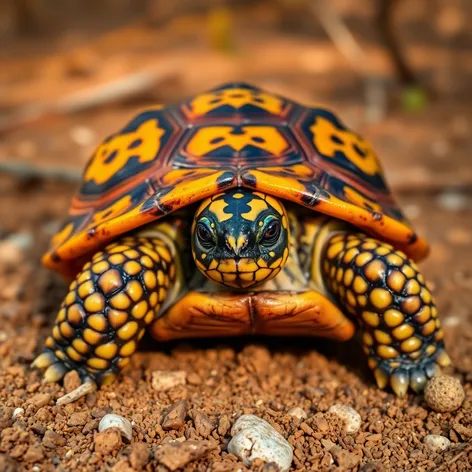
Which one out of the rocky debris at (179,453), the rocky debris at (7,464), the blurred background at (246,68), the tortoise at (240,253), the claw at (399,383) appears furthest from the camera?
the blurred background at (246,68)

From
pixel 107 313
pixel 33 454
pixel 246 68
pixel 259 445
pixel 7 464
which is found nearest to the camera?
pixel 7 464

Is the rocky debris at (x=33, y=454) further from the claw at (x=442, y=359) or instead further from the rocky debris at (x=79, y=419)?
the claw at (x=442, y=359)

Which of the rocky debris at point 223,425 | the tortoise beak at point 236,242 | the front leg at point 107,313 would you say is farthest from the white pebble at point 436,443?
the front leg at point 107,313

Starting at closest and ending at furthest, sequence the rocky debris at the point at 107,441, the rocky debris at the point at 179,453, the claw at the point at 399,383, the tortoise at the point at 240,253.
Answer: the rocky debris at the point at 179,453
the rocky debris at the point at 107,441
the tortoise at the point at 240,253
the claw at the point at 399,383

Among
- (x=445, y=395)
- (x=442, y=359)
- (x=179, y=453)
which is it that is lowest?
(x=442, y=359)

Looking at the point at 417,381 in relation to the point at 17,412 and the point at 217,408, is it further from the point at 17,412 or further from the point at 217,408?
the point at 17,412

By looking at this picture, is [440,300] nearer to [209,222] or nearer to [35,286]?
[209,222]

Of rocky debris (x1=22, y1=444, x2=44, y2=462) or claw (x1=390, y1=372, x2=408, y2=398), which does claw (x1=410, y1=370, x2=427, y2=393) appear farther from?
rocky debris (x1=22, y1=444, x2=44, y2=462)

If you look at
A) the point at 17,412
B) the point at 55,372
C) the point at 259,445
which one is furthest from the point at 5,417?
the point at 259,445
